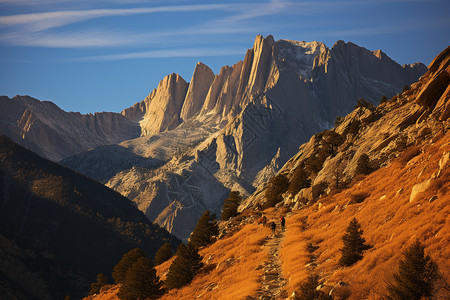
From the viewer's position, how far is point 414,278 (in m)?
19.4

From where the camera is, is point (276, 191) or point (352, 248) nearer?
point (352, 248)

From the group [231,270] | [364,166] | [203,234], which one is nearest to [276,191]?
[203,234]

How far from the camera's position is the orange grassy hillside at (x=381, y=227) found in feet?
74.9

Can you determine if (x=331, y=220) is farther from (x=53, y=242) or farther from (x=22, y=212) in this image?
(x=22, y=212)

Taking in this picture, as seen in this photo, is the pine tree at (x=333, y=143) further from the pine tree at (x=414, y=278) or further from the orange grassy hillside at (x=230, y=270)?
the pine tree at (x=414, y=278)

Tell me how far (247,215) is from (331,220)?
25711 mm

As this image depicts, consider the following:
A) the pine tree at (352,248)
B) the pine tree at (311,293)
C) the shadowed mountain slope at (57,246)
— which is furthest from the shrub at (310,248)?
the shadowed mountain slope at (57,246)

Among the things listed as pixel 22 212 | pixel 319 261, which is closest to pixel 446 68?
pixel 319 261

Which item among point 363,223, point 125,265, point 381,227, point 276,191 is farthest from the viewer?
point 276,191

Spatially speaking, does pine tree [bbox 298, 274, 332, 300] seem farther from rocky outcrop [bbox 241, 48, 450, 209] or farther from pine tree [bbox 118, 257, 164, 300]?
pine tree [bbox 118, 257, 164, 300]

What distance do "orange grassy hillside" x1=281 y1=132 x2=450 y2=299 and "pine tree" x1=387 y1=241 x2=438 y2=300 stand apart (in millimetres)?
568

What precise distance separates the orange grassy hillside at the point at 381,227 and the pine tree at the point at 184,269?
31.1ft

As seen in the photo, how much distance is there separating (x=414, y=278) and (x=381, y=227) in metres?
11.1

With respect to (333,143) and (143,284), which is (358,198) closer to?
(143,284)
